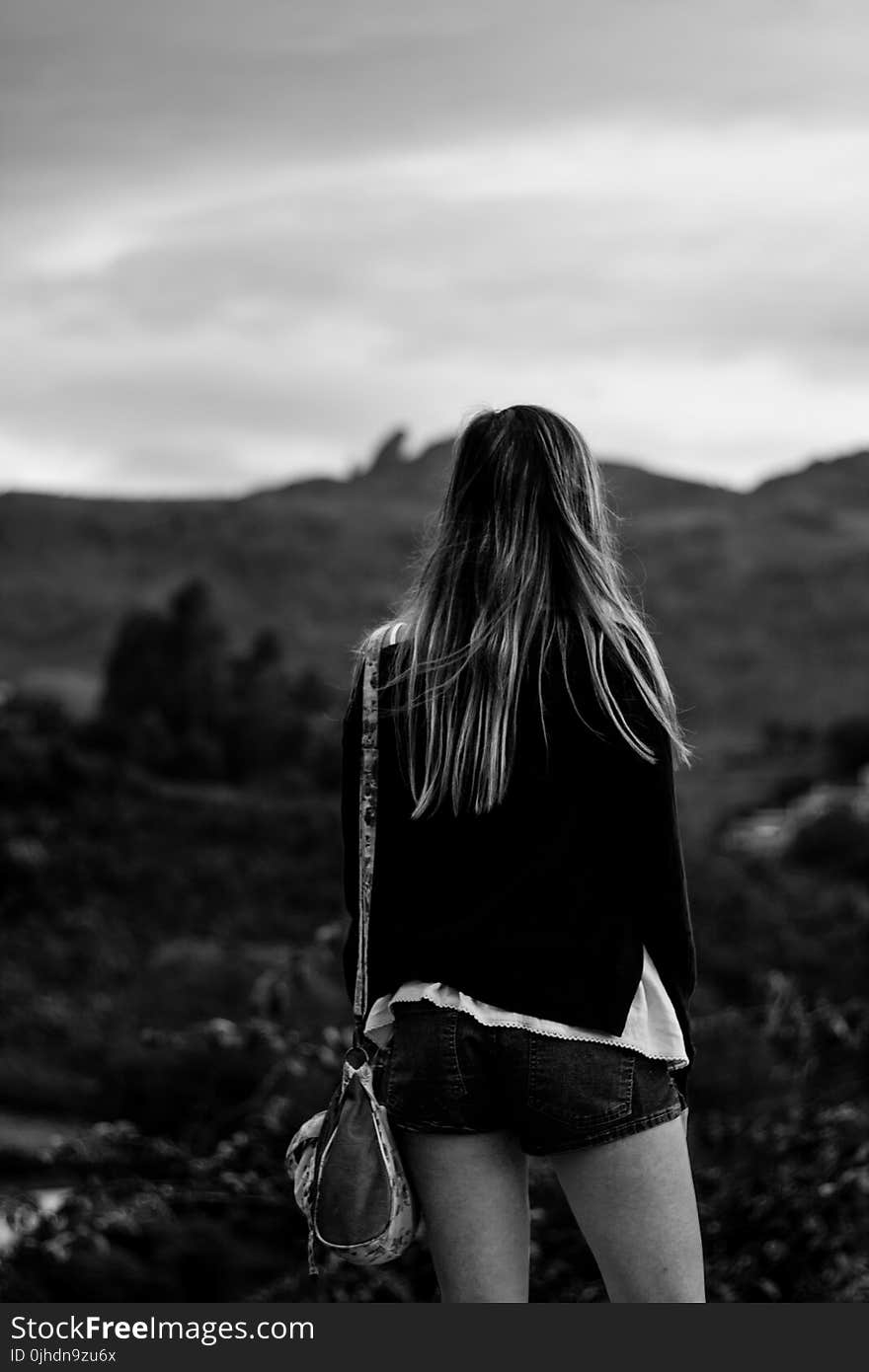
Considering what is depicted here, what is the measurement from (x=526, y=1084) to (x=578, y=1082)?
0.19ft

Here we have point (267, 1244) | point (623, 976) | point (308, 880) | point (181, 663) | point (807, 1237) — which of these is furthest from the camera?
point (181, 663)

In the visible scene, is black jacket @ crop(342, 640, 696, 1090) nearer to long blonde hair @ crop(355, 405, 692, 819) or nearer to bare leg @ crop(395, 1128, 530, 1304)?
long blonde hair @ crop(355, 405, 692, 819)

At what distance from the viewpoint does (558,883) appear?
1899 millimetres

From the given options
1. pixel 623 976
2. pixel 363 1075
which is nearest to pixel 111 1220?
pixel 363 1075

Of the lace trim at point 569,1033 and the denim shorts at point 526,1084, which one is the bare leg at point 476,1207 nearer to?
the denim shorts at point 526,1084

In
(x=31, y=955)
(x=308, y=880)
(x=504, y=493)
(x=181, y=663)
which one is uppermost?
(x=181, y=663)

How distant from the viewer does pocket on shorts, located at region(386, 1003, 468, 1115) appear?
1873mm

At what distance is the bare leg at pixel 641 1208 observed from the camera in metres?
1.86

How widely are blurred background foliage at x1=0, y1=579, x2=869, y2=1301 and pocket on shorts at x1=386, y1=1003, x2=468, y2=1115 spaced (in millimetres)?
1736

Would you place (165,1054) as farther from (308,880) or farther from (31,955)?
(308,880)

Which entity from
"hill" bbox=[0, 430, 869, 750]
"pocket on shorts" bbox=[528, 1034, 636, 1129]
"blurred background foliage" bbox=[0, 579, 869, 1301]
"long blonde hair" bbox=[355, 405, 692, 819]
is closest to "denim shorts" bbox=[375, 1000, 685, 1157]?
"pocket on shorts" bbox=[528, 1034, 636, 1129]

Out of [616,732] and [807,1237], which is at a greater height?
[616,732]

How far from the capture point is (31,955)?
816 cm

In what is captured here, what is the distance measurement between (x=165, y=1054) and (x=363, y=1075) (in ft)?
11.9
